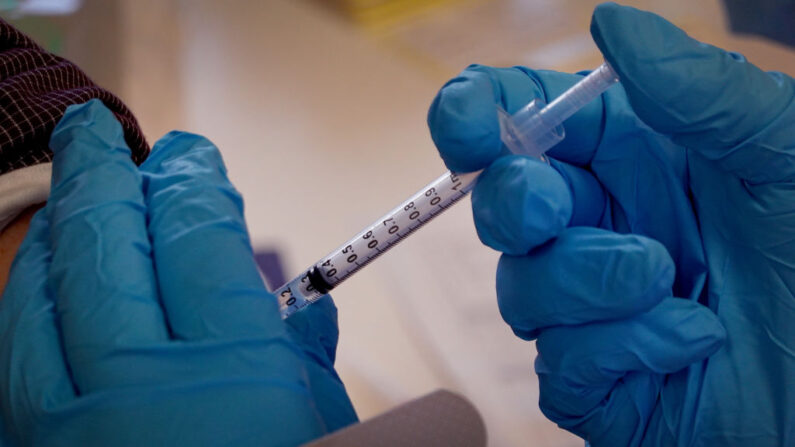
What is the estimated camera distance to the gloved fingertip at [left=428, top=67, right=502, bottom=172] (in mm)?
679

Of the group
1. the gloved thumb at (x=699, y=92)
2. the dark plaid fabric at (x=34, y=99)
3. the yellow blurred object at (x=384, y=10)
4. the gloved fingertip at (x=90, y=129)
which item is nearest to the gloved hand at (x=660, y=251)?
the gloved thumb at (x=699, y=92)

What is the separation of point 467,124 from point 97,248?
40 cm

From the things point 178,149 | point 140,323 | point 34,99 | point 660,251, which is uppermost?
point 34,99

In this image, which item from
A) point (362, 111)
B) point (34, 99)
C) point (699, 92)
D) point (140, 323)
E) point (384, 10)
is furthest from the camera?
point (384, 10)

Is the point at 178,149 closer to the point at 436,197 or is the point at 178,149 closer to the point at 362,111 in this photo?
the point at 436,197

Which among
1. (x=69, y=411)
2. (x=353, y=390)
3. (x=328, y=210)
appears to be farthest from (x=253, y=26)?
(x=69, y=411)

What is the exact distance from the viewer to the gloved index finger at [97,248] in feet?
1.75

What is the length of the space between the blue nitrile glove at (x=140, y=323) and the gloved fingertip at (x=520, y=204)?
256mm

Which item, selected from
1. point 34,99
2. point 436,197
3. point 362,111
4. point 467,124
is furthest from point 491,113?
point 362,111

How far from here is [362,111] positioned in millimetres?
1438

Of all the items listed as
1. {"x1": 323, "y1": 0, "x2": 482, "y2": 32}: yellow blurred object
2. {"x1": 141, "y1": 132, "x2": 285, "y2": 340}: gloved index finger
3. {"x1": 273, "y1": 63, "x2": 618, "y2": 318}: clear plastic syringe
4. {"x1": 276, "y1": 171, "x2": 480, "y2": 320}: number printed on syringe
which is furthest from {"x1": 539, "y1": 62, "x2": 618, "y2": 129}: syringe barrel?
{"x1": 323, "y1": 0, "x2": 482, "y2": 32}: yellow blurred object

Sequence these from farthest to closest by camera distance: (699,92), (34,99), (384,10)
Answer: (384,10)
(34,99)
(699,92)

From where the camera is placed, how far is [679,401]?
2.45ft

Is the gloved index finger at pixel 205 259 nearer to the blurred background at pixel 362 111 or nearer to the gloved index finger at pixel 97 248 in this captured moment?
the gloved index finger at pixel 97 248
